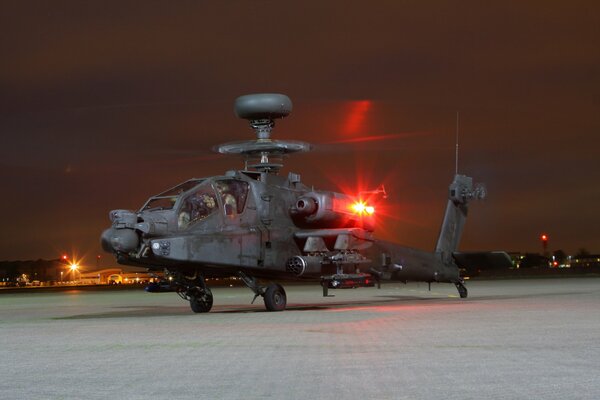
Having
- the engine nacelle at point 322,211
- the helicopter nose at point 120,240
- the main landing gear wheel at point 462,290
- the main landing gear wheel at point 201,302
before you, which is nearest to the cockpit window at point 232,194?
the engine nacelle at point 322,211

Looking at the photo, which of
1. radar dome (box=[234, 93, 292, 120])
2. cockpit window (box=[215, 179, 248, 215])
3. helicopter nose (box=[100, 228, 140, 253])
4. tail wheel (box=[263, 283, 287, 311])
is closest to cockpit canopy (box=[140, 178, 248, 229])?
cockpit window (box=[215, 179, 248, 215])

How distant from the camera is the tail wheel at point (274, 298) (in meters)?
23.7

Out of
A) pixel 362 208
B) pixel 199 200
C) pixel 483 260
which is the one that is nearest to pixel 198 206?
pixel 199 200

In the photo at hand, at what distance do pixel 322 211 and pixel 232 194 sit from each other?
10.5 feet

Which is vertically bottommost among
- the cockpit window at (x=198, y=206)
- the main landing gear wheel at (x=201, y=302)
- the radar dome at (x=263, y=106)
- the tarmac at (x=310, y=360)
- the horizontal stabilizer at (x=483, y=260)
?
the tarmac at (x=310, y=360)

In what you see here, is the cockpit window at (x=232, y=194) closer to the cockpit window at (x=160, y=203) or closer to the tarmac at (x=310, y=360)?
the cockpit window at (x=160, y=203)

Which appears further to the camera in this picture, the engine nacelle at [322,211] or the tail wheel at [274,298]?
the engine nacelle at [322,211]

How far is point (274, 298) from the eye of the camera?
78.1 feet

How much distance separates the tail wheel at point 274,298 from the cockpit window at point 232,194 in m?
2.47

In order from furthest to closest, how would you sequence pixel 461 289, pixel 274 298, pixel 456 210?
pixel 456 210, pixel 461 289, pixel 274 298

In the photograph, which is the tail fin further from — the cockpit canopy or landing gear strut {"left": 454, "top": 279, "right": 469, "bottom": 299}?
the cockpit canopy

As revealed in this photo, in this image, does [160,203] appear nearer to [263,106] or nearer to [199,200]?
[199,200]

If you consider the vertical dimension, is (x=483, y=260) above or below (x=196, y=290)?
above

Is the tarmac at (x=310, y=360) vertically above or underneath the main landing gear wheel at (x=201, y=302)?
underneath
